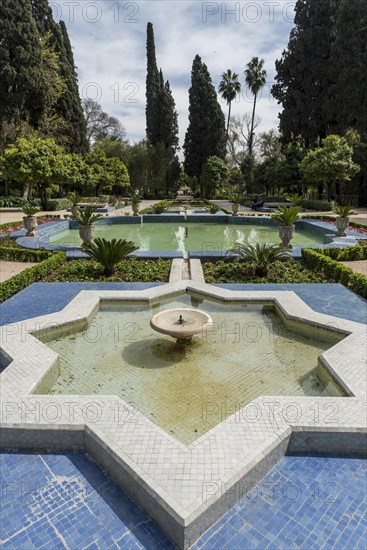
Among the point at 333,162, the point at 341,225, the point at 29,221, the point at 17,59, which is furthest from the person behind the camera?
the point at 17,59

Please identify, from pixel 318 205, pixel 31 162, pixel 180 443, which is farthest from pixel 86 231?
pixel 318 205

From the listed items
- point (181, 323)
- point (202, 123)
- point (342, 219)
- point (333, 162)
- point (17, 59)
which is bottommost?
point (181, 323)

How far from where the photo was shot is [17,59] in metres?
25.4

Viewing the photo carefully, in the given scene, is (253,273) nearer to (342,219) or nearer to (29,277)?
(29,277)

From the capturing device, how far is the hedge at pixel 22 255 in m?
11.1

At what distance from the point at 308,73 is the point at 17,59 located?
2525 centimetres

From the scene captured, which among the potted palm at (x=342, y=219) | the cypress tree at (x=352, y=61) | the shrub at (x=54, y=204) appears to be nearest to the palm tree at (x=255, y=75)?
the cypress tree at (x=352, y=61)

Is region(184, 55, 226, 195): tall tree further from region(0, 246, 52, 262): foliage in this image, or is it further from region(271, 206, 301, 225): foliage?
region(0, 246, 52, 262): foliage

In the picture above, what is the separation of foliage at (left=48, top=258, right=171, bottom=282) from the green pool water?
3448mm

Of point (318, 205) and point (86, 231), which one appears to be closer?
point (86, 231)

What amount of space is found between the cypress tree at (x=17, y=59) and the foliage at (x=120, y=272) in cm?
2146

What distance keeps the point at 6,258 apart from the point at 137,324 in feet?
23.9

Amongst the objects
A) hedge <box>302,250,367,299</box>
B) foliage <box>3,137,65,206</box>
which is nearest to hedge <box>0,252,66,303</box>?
hedge <box>302,250,367,299</box>

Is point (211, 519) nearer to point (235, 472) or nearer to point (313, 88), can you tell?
point (235, 472)
